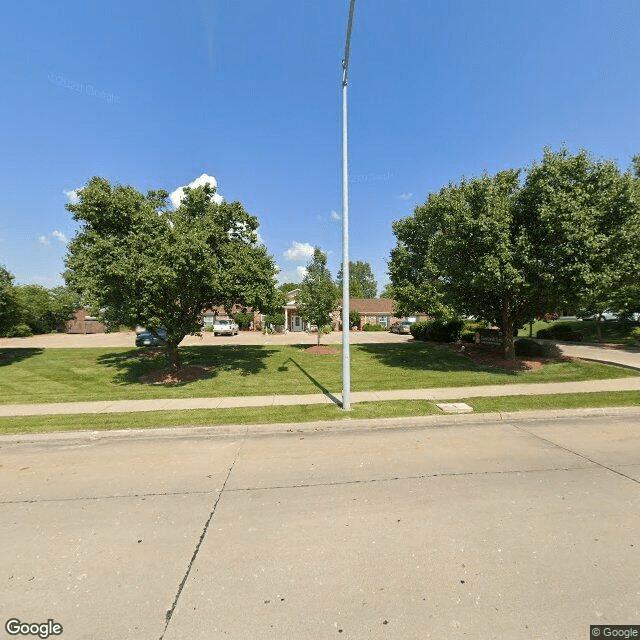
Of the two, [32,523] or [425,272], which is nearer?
[32,523]

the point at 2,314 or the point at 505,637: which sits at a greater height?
the point at 2,314

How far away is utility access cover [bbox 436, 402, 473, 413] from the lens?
8.34 metres

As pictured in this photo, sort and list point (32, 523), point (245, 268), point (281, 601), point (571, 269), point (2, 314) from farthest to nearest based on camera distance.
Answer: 1. point (2, 314)
2. point (245, 268)
3. point (571, 269)
4. point (32, 523)
5. point (281, 601)

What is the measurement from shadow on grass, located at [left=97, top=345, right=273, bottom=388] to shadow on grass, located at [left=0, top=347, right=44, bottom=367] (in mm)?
4373

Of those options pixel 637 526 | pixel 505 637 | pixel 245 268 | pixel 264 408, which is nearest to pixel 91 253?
pixel 245 268

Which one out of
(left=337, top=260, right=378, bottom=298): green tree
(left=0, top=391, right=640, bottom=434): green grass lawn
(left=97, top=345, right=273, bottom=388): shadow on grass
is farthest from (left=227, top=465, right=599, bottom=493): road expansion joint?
(left=337, top=260, right=378, bottom=298): green tree

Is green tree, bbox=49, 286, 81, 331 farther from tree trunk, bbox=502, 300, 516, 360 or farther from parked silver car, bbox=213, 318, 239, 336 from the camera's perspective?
tree trunk, bbox=502, 300, 516, 360

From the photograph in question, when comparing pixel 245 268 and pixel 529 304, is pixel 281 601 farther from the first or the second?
pixel 529 304

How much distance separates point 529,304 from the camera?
14711 millimetres

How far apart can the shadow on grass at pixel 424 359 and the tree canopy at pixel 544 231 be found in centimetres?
254

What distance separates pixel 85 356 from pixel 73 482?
17291 mm

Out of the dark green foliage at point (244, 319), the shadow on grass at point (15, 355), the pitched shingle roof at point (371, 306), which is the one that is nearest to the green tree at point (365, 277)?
the pitched shingle roof at point (371, 306)

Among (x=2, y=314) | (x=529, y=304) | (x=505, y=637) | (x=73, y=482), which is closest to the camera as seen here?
(x=505, y=637)

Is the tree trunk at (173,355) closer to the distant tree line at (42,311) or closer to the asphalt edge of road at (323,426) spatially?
the asphalt edge of road at (323,426)
